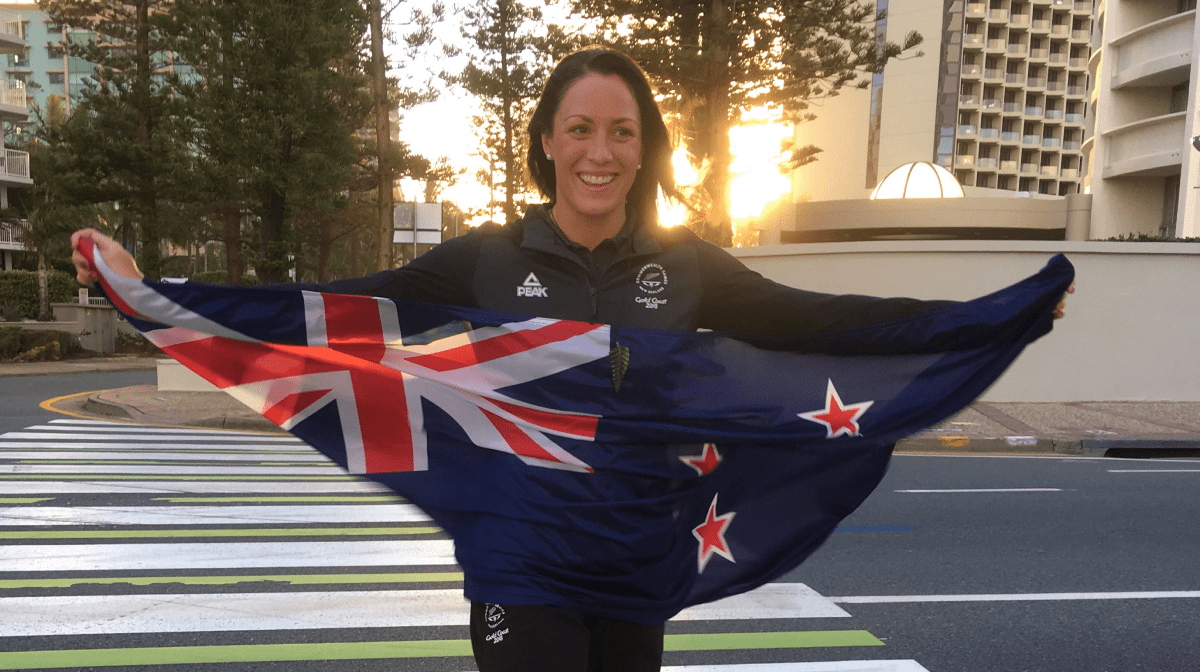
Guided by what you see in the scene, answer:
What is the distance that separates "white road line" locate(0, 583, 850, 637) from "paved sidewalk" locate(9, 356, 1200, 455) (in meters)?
6.25

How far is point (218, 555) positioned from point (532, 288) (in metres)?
4.54

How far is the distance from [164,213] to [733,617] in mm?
32670

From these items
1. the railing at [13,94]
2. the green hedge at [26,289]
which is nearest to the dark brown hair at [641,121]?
the green hedge at [26,289]

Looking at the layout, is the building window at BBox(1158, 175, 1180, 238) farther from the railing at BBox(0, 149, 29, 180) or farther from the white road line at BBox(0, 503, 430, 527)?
the railing at BBox(0, 149, 29, 180)

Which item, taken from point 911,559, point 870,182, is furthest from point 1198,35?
point 911,559

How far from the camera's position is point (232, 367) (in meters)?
2.79

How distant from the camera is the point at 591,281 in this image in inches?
95.4

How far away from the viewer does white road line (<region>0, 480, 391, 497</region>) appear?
320 inches

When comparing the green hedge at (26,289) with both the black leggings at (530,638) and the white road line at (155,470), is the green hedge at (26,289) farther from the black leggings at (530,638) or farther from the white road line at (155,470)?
the black leggings at (530,638)

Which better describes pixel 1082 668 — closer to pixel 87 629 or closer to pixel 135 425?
pixel 87 629

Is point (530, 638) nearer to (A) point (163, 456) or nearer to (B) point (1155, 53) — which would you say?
(A) point (163, 456)

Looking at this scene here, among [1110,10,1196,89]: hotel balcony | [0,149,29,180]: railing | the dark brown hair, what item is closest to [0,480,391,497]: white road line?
the dark brown hair

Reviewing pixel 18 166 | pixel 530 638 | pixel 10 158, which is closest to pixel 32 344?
pixel 530 638

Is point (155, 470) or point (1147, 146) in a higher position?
point (1147, 146)
